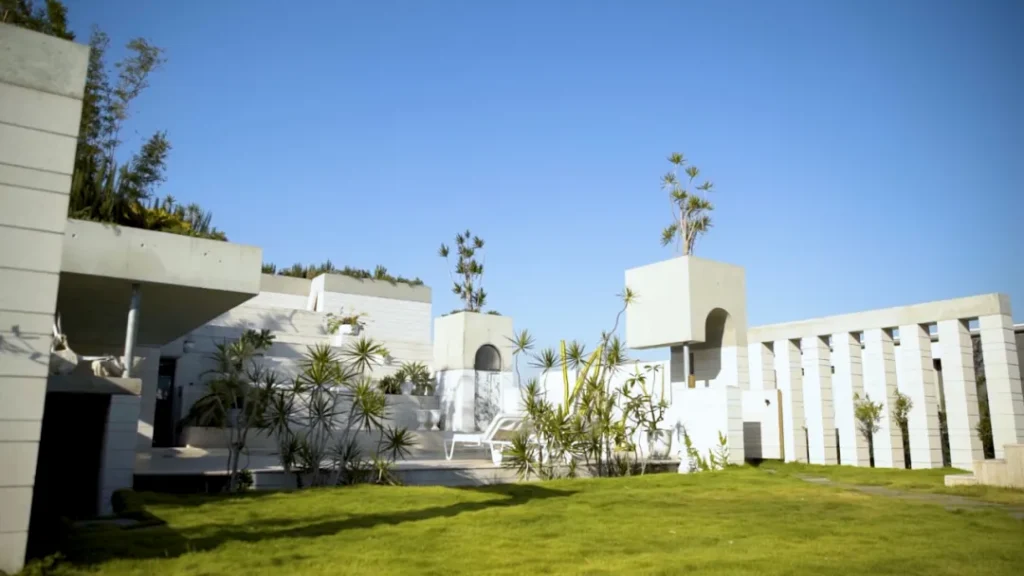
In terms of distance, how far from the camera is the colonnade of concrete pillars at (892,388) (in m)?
12.8

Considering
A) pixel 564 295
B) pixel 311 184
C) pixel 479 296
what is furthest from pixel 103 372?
pixel 479 296

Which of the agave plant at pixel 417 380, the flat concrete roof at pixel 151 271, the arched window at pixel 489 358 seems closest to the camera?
the flat concrete roof at pixel 151 271

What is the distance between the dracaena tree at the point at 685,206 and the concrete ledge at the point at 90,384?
11.4m

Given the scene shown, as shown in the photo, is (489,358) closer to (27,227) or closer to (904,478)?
(904,478)

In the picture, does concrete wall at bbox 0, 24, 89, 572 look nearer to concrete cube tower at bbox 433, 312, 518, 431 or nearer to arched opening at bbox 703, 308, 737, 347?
arched opening at bbox 703, 308, 737, 347

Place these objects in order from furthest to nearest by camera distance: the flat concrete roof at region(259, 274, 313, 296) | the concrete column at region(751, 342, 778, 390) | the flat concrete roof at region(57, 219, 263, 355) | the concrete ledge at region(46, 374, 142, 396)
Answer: the flat concrete roof at region(259, 274, 313, 296)
the concrete column at region(751, 342, 778, 390)
the flat concrete roof at region(57, 219, 263, 355)
the concrete ledge at region(46, 374, 142, 396)

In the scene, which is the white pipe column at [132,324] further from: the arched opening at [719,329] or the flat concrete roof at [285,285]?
the flat concrete roof at [285,285]

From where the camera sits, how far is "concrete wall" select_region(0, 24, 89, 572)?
192 inches

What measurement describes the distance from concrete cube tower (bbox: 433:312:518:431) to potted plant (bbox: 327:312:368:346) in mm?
4268

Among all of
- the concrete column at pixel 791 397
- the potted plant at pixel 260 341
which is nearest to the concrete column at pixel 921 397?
the concrete column at pixel 791 397

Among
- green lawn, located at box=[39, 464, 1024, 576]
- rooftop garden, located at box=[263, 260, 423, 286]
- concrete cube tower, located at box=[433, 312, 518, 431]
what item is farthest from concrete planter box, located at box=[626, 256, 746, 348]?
rooftop garden, located at box=[263, 260, 423, 286]

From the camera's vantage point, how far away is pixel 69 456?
1052cm

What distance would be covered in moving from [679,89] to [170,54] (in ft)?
32.1

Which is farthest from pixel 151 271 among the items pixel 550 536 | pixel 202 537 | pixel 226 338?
pixel 226 338
